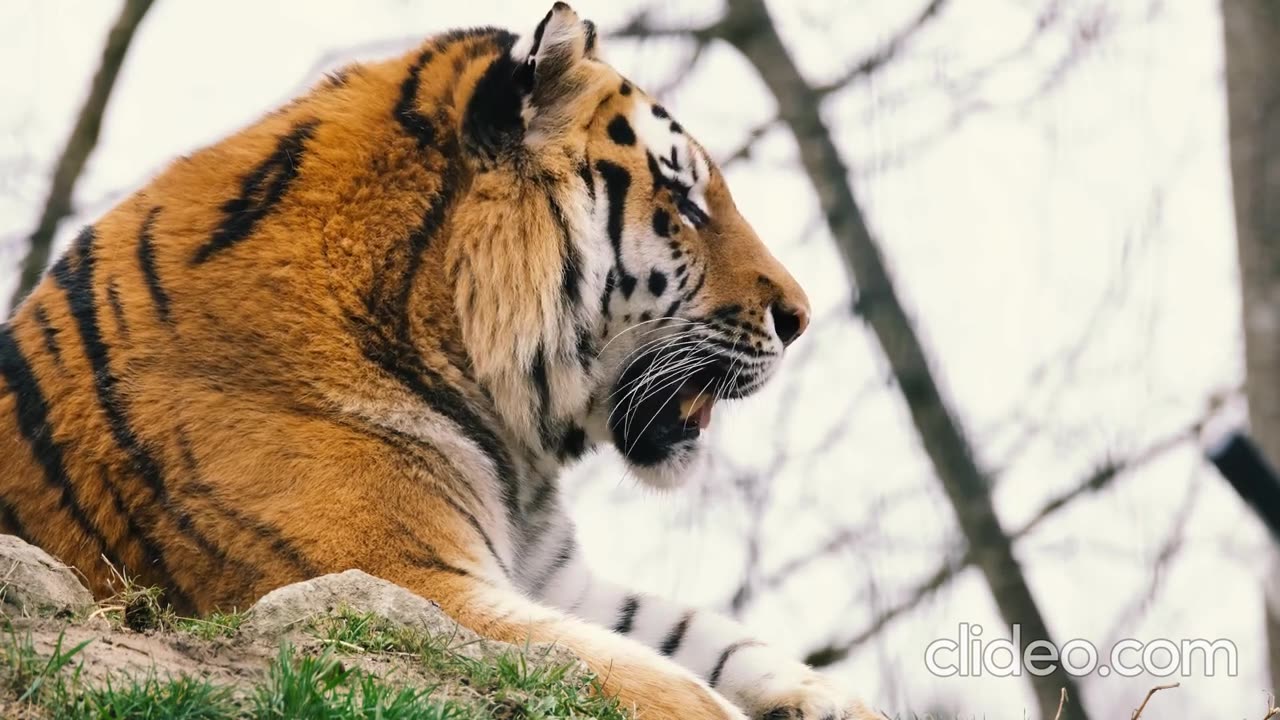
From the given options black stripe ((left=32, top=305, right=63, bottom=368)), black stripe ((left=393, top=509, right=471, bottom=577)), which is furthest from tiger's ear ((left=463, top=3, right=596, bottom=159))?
black stripe ((left=32, top=305, right=63, bottom=368))

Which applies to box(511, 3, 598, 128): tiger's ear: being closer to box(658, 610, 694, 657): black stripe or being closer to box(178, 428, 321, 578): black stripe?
box(178, 428, 321, 578): black stripe

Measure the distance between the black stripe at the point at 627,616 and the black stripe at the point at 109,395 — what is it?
1.56 m

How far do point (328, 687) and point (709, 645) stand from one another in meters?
2.04

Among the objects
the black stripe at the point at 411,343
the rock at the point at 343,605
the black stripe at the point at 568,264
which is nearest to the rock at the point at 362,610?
the rock at the point at 343,605

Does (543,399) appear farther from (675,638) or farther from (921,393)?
(921,393)

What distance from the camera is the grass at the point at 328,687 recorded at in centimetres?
263

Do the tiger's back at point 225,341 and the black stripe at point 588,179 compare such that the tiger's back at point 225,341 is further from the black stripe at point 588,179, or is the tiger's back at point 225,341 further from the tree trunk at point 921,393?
the tree trunk at point 921,393

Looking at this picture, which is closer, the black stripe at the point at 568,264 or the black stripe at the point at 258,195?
the black stripe at the point at 258,195

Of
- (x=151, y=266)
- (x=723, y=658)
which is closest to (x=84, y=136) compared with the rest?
(x=151, y=266)

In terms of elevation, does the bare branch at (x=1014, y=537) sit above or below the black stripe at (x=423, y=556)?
below

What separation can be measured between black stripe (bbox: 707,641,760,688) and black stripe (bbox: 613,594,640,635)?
463mm

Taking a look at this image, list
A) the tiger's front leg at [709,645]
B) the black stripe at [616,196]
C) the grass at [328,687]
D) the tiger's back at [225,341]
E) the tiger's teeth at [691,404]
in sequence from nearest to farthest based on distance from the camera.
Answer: the grass at [328,687]
the tiger's back at [225,341]
the tiger's front leg at [709,645]
the black stripe at [616,196]
the tiger's teeth at [691,404]

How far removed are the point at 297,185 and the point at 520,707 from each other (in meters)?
1.81

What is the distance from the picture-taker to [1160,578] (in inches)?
275
